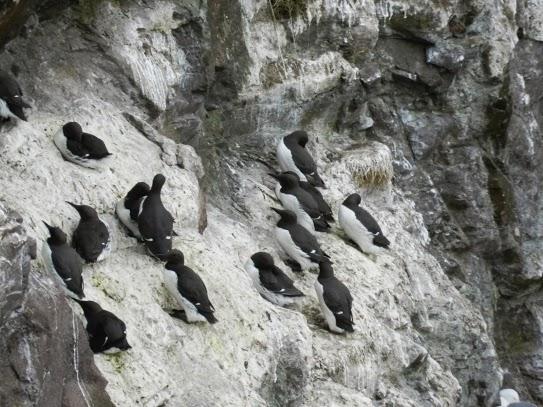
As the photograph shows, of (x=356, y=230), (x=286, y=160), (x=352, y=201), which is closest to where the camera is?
(x=356, y=230)

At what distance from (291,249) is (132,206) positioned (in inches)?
85.9

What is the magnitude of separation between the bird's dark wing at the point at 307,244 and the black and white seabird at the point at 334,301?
39 centimetres

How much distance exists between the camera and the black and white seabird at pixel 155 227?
28.5ft

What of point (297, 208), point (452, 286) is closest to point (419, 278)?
point (452, 286)

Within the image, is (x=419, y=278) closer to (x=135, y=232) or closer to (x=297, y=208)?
(x=297, y=208)

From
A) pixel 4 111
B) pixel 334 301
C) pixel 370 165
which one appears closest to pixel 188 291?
pixel 334 301

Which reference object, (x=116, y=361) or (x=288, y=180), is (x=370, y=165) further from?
(x=116, y=361)

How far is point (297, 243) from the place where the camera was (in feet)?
34.6

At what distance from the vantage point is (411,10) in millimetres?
14250

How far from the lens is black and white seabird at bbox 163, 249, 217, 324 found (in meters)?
8.30

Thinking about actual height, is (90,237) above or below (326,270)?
above

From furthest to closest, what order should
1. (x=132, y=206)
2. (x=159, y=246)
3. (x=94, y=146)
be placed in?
(x=94, y=146)
(x=132, y=206)
(x=159, y=246)

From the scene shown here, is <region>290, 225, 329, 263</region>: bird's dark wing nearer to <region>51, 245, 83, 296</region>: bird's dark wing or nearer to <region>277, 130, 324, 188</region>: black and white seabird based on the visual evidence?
<region>277, 130, 324, 188</region>: black and white seabird

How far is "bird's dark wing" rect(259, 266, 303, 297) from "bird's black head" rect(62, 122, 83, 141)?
1.98 m
